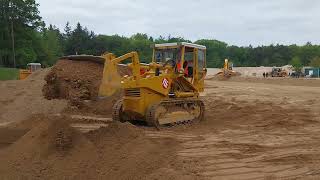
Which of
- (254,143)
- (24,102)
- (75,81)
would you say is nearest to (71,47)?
(24,102)

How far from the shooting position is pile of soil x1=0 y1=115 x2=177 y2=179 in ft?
24.3

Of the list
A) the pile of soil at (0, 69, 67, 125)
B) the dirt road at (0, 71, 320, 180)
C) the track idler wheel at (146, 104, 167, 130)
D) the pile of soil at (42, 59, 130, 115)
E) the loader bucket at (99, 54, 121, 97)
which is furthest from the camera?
the pile of soil at (0, 69, 67, 125)

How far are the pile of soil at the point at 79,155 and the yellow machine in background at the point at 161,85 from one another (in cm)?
183

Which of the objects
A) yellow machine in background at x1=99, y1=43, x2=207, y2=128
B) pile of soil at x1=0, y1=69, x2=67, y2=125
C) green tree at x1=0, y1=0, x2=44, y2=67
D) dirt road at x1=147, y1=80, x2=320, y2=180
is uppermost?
green tree at x1=0, y1=0, x2=44, y2=67

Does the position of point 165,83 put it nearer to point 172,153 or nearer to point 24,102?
point 172,153

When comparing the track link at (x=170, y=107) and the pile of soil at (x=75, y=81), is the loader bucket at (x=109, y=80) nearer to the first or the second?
the track link at (x=170, y=107)

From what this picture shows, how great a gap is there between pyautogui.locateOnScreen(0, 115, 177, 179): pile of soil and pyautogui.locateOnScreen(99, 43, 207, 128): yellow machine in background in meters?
1.83

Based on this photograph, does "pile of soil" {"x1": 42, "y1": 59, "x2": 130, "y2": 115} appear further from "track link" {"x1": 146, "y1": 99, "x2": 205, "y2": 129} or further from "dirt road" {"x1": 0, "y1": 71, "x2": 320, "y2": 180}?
"track link" {"x1": 146, "y1": 99, "x2": 205, "y2": 129}

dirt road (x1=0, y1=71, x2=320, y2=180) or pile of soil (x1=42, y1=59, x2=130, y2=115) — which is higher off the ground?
pile of soil (x1=42, y1=59, x2=130, y2=115)

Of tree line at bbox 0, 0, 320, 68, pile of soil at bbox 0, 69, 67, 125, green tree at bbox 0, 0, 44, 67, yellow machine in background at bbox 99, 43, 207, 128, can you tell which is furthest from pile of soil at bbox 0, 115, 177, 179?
green tree at bbox 0, 0, 44, 67

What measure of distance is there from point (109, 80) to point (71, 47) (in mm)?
75156

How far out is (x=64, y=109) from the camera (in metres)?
14.1

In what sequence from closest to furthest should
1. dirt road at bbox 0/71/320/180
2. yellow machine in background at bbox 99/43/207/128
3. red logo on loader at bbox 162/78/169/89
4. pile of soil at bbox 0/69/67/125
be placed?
1. dirt road at bbox 0/71/320/180
2. yellow machine in background at bbox 99/43/207/128
3. red logo on loader at bbox 162/78/169/89
4. pile of soil at bbox 0/69/67/125

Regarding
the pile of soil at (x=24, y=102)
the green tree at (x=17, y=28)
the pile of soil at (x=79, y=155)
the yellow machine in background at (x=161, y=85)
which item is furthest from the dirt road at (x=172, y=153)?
the green tree at (x=17, y=28)
